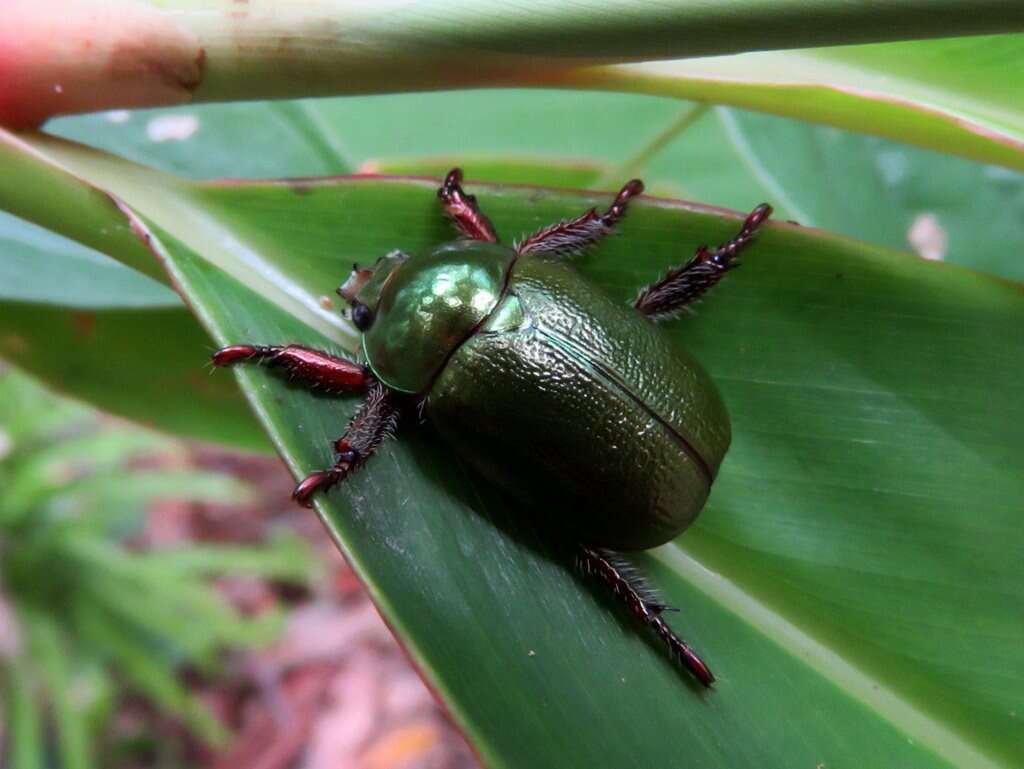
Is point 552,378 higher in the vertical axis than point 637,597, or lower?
higher

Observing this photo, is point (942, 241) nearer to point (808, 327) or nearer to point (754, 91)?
point (808, 327)

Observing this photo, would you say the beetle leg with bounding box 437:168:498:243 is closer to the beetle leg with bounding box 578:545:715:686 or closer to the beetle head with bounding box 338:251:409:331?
the beetle head with bounding box 338:251:409:331

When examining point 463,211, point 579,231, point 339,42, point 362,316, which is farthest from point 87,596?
point 339,42

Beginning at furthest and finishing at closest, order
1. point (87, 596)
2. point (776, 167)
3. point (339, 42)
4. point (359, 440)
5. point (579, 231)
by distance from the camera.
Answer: point (87, 596) → point (776, 167) → point (579, 231) → point (359, 440) → point (339, 42)

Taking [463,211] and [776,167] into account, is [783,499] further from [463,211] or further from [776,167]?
[776,167]

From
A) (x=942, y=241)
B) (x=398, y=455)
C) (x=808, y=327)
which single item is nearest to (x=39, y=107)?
(x=398, y=455)

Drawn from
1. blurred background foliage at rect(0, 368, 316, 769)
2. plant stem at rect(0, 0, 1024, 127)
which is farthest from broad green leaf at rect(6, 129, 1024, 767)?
blurred background foliage at rect(0, 368, 316, 769)
